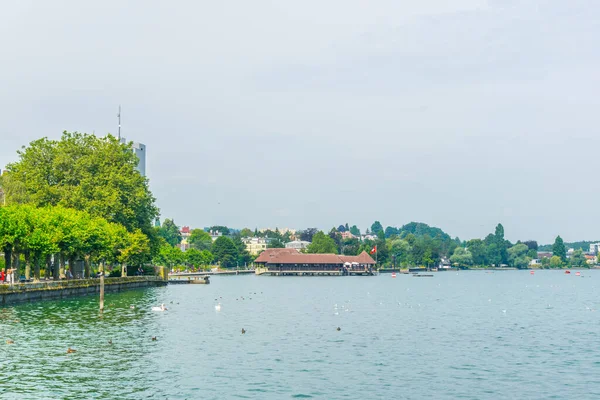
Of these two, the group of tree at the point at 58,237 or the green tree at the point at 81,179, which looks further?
the green tree at the point at 81,179

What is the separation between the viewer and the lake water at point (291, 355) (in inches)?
1205

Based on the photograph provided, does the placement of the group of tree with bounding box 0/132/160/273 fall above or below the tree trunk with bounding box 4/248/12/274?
above

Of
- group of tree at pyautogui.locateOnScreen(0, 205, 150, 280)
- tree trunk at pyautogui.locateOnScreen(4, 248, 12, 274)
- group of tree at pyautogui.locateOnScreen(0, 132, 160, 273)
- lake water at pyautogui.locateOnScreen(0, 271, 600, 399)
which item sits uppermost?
group of tree at pyautogui.locateOnScreen(0, 132, 160, 273)

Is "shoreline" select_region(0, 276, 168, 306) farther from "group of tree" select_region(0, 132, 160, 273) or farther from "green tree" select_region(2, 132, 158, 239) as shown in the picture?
"green tree" select_region(2, 132, 158, 239)

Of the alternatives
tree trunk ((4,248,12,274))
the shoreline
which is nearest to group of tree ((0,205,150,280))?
tree trunk ((4,248,12,274))

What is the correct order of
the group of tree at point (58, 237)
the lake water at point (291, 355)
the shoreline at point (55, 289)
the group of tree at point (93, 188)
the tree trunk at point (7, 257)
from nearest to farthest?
the lake water at point (291, 355) < the shoreline at point (55, 289) < the group of tree at point (58, 237) < the tree trunk at point (7, 257) < the group of tree at point (93, 188)

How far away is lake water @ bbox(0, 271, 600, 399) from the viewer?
30.6 meters

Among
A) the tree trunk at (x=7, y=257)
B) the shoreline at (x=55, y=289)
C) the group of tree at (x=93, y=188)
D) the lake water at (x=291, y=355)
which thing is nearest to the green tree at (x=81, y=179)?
the group of tree at (x=93, y=188)

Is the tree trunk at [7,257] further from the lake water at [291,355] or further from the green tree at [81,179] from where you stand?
the green tree at [81,179]

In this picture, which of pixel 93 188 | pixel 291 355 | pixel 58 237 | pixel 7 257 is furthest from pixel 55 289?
pixel 291 355

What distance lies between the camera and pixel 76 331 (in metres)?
46.8

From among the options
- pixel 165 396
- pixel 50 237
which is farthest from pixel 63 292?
pixel 165 396

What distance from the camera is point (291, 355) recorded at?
Result: 130 ft

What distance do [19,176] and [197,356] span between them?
224ft
